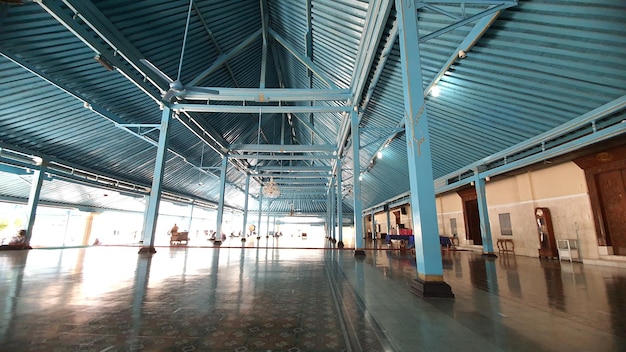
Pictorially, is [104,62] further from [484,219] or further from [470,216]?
[470,216]

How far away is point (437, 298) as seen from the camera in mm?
2686

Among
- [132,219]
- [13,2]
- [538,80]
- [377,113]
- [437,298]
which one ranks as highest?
[377,113]

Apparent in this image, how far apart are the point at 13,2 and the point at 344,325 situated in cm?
423

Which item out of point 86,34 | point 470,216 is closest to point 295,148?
point 86,34

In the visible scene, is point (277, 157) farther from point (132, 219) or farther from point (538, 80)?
point (132, 219)

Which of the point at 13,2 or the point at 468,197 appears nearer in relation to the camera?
the point at 13,2

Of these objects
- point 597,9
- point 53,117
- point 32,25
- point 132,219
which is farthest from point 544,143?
point 132,219

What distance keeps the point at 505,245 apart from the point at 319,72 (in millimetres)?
9767

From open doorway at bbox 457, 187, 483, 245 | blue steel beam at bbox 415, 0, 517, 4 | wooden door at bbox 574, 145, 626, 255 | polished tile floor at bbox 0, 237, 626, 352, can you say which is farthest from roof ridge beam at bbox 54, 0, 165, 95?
open doorway at bbox 457, 187, 483, 245

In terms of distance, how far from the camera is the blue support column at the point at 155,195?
743cm

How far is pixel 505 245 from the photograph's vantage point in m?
9.66

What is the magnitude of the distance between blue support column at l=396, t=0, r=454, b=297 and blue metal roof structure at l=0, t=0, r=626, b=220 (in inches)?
30.1

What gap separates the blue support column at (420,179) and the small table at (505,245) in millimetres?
9137

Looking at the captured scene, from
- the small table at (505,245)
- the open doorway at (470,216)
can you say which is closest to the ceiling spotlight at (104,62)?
the open doorway at (470,216)
